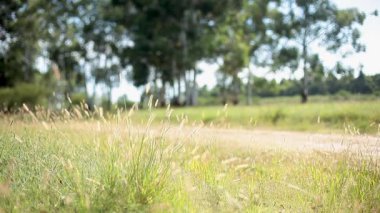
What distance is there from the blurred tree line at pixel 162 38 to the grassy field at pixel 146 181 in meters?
26.3

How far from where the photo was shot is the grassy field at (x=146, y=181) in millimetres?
4500

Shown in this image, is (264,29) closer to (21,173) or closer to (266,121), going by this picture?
(266,121)

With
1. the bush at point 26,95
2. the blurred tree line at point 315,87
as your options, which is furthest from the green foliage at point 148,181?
the bush at point 26,95

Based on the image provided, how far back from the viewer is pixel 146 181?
475 cm

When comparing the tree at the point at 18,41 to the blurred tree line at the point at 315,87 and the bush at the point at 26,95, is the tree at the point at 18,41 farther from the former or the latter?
the blurred tree line at the point at 315,87

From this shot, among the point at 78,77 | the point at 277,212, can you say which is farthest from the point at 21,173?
the point at 78,77

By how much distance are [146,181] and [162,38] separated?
1292 inches

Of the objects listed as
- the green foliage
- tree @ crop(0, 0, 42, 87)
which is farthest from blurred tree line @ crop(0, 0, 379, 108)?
the green foliage

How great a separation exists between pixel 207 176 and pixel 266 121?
13163 mm

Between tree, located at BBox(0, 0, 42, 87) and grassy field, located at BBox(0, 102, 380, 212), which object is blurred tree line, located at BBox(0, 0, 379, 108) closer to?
tree, located at BBox(0, 0, 42, 87)

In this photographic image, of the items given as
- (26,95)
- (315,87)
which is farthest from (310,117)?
(315,87)

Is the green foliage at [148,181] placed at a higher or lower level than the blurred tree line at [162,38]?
lower

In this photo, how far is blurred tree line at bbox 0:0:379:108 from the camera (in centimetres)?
3650

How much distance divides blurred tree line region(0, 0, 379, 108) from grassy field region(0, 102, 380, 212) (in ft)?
86.1
